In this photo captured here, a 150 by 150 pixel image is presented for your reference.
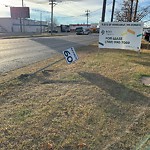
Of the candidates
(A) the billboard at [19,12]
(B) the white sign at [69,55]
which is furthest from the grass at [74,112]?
(A) the billboard at [19,12]

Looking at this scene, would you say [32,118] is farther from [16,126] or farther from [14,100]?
[14,100]

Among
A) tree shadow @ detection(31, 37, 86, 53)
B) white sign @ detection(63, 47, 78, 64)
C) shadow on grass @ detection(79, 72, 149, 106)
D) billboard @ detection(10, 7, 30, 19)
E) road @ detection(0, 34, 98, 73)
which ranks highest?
billboard @ detection(10, 7, 30, 19)

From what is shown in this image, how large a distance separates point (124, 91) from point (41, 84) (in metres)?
2.18

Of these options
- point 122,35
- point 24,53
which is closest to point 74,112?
point 122,35

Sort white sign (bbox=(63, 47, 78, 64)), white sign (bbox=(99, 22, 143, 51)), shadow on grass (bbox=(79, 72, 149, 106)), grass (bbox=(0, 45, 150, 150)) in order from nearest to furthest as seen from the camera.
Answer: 1. grass (bbox=(0, 45, 150, 150))
2. shadow on grass (bbox=(79, 72, 149, 106))
3. white sign (bbox=(63, 47, 78, 64))
4. white sign (bbox=(99, 22, 143, 51))

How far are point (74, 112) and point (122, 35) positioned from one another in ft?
25.0

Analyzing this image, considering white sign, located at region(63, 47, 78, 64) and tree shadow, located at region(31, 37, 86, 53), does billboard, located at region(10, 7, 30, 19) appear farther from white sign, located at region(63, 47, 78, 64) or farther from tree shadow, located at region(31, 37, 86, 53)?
white sign, located at region(63, 47, 78, 64)

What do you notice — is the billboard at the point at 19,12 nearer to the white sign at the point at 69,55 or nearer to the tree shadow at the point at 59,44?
the tree shadow at the point at 59,44

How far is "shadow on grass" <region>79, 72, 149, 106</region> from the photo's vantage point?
5.21 meters

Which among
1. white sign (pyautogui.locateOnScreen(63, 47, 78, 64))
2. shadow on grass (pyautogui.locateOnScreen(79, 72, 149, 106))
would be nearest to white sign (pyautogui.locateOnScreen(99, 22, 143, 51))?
white sign (pyautogui.locateOnScreen(63, 47, 78, 64))

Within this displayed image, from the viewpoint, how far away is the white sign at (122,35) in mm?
10984

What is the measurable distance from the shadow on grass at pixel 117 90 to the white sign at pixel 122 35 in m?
4.40

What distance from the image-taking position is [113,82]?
6.54 meters

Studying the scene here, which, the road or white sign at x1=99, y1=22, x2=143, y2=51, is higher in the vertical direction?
white sign at x1=99, y1=22, x2=143, y2=51
